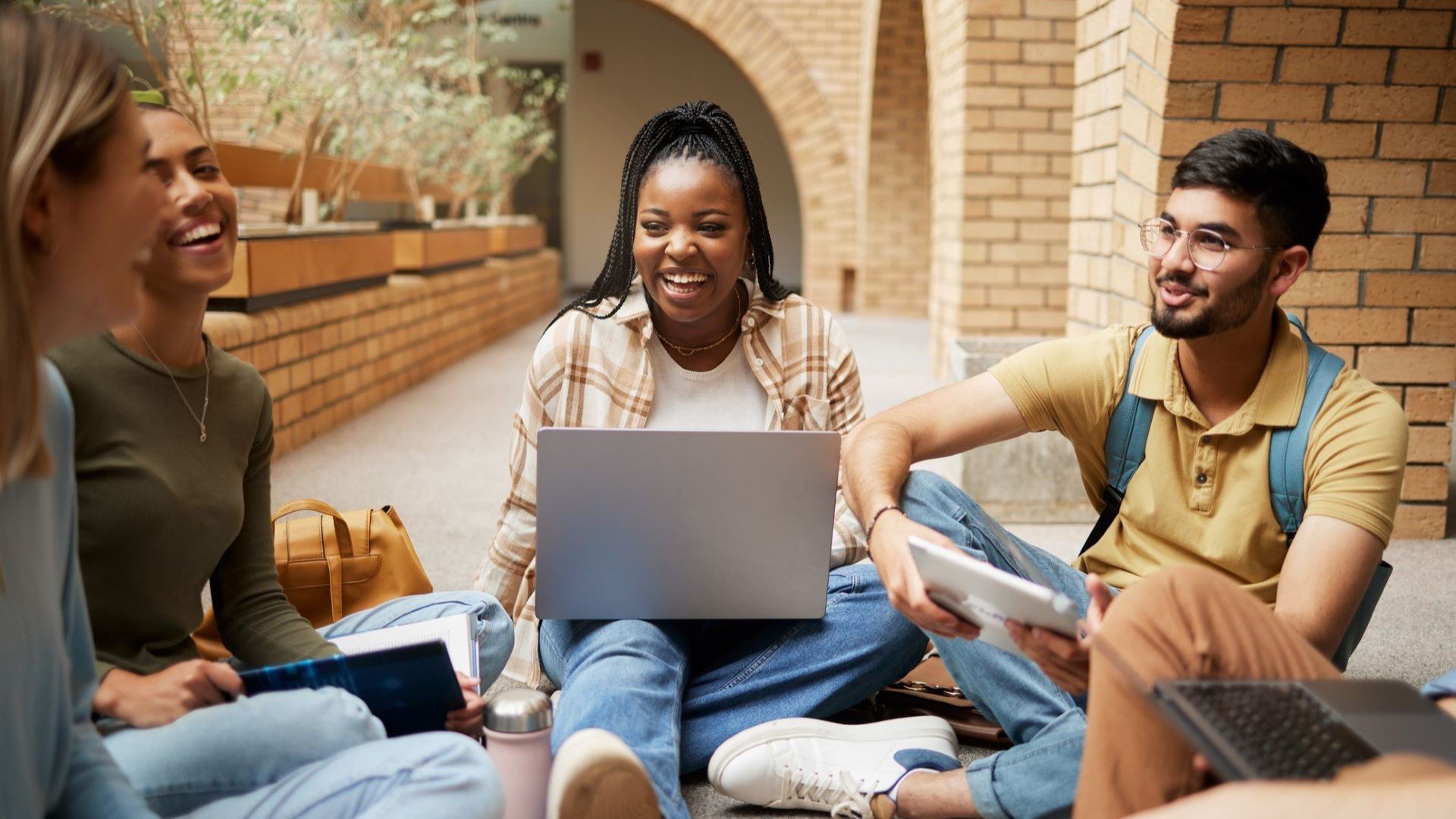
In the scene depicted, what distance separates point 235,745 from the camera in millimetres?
1369

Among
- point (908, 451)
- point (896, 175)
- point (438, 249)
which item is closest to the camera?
point (908, 451)

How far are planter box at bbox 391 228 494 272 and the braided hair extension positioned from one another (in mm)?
5170

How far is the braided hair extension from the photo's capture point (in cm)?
216

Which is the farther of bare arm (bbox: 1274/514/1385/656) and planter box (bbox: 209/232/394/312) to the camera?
planter box (bbox: 209/232/394/312)

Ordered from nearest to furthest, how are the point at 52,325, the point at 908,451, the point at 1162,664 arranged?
1. the point at 52,325
2. the point at 1162,664
3. the point at 908,451

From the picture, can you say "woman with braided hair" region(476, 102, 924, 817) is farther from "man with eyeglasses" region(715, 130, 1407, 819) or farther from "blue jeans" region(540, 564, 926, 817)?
"man with eyeglasses" region(715, 130, 1407, 819)

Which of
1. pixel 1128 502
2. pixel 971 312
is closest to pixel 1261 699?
pixel 1128 502

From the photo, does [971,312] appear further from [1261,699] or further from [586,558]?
[1261,699]

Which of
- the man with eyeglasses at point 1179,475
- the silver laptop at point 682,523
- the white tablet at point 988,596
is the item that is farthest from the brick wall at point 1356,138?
the white tablet at point 988,596

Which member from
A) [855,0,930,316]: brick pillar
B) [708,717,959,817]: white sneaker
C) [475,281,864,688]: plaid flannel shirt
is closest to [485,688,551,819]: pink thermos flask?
[708,717,959,817]: white sneaker

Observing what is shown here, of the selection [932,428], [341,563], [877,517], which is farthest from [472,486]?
[877,517]

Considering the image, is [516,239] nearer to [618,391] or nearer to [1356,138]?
[1356,138]

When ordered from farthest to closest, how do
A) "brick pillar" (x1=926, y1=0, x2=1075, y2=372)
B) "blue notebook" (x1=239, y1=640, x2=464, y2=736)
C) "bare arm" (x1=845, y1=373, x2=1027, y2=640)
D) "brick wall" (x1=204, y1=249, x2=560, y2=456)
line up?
1. "brick pillar" (x1=926, y1=0, x2=1075, y2=372)
2. "brick wall" (x1=204, y1=249, x2=560, y2=456)
3. "bare arm" (x1=845, y1=373, x2=1027, y2=640)
4. "blue notebook" (x1=239, y1=640, x2=464, y2=736)

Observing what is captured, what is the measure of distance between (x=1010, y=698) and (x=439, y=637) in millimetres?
906
